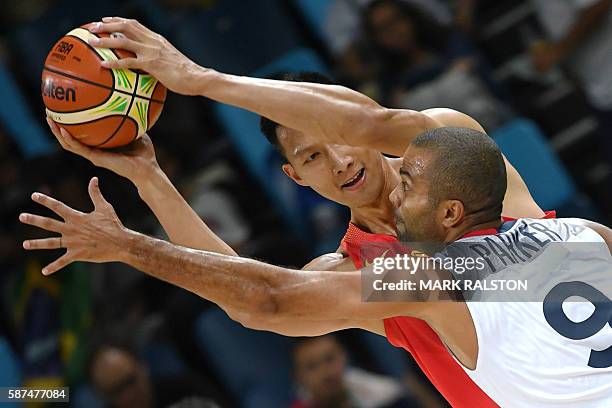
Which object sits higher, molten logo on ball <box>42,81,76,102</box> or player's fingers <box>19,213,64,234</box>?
molten logo on ball <box>42,81,76,102</box>

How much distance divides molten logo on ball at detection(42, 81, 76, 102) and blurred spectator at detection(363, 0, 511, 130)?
2.95m

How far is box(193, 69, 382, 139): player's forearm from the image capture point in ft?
12.5

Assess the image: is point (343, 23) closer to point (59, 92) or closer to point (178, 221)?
point (178, 221)

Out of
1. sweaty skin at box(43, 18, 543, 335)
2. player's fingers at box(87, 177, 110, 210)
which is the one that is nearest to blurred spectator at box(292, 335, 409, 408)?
sweaty skin at box(43, 18, 543, 335)

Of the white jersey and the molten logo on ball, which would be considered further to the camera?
the molten logo on ball

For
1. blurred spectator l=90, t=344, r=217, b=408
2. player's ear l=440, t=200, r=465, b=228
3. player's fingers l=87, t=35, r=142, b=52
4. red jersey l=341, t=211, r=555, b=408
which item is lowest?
blurred spectator l=90, t=344, r=217, b=408

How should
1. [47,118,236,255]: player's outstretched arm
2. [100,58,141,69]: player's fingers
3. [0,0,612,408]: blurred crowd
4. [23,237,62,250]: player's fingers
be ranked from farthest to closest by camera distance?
[0,0,612,408]: blurred crowd
[47,118,236,255]: player's outstretched arm
[100,58,141,69]: player's fingers
[23,237,62,250]: player's fingers

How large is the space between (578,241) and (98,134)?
1.65 m

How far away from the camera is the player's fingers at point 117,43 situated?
3791mm

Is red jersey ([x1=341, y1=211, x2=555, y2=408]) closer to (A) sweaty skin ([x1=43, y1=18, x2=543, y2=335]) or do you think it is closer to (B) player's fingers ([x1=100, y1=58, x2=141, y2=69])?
(A) sweaty skin ([x1=43, y1=18, x2=543, y2=335])

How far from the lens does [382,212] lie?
434 cm

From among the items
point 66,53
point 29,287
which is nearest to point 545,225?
point 66,53

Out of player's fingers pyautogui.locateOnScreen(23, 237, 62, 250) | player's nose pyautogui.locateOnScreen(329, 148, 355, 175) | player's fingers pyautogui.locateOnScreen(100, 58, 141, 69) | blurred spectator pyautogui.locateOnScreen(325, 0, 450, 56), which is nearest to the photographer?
player's fingers pyautogui.locateOnScreen(23, 237, 62, 250)

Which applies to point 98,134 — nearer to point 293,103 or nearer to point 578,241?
point 293,103
